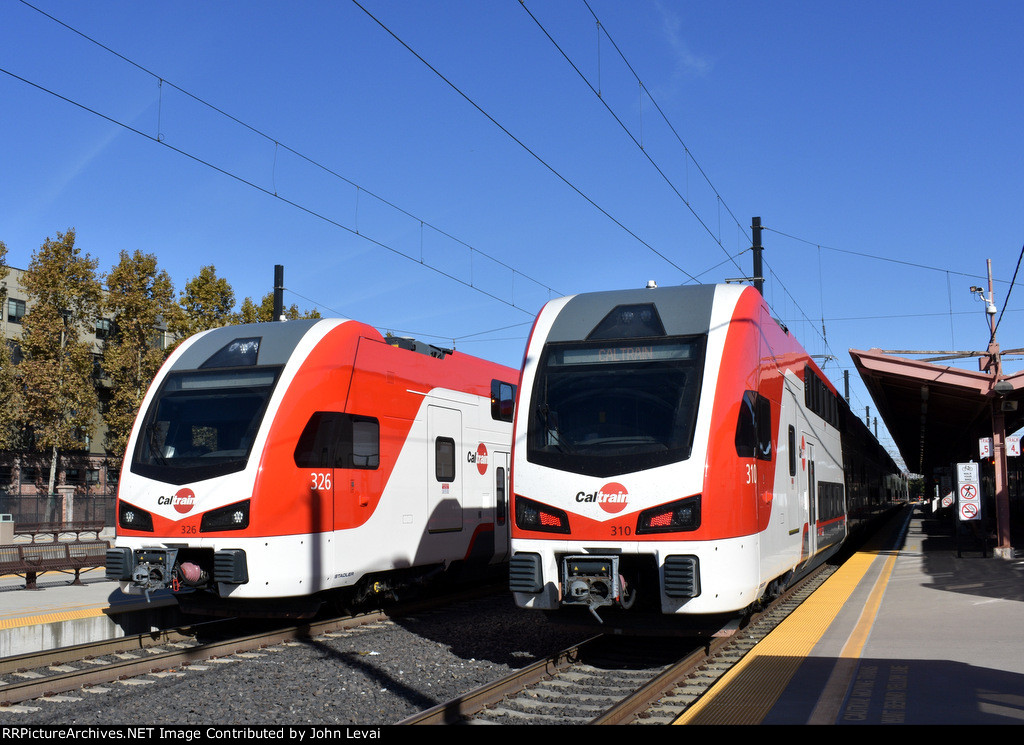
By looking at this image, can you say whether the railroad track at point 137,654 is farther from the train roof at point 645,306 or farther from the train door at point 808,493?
the train door at point 808,493

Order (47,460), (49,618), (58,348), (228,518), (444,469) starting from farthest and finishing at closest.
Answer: (47,460) < (58,348) < (444,469) < (49,618) < (228,518)

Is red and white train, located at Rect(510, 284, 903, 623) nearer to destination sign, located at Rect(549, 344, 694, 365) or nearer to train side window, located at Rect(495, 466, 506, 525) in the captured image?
destination sign, located at Rect(549, 344, 694, 365)

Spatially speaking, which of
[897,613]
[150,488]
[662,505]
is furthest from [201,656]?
[897,613]

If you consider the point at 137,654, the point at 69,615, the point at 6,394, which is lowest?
the point at 137,654

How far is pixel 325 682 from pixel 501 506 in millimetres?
7365

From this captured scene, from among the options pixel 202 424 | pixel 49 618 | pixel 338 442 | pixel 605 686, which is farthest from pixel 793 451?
pixel 49 618

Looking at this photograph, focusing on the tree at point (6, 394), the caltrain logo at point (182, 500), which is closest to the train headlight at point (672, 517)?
the caltrain logo at point (182, 500)

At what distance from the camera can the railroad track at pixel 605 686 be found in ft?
22.3

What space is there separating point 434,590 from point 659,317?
7.89 m

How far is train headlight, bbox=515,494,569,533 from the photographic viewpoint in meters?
8.41

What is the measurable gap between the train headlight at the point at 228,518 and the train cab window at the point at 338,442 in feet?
2.53

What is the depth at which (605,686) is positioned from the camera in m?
7.99

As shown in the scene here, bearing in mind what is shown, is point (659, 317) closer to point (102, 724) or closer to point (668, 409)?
point (668, 409)

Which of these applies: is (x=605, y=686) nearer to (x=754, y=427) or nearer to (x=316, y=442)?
(x=754, y=427)
